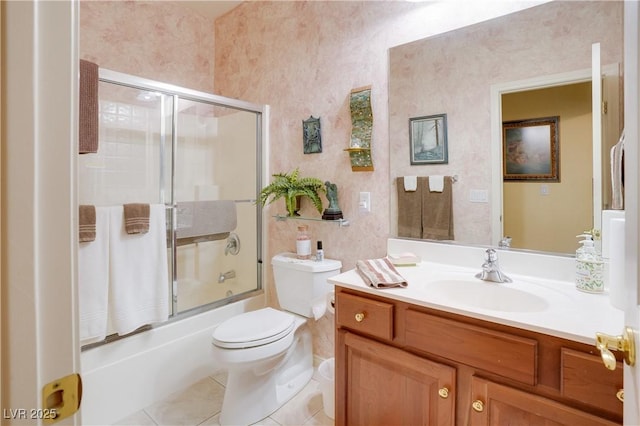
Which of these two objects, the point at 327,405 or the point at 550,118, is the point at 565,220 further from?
the point at 327,405

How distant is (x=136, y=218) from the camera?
169 cm

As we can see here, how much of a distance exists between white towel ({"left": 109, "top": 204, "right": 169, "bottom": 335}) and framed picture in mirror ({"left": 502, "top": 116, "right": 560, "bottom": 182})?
180cm

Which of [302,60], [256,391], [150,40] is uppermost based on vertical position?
[150,40]

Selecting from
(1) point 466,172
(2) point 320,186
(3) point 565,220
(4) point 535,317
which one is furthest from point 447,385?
(2) point 320,186

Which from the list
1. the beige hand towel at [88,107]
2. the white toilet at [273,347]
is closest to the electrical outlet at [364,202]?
the white toilet at [273,347]

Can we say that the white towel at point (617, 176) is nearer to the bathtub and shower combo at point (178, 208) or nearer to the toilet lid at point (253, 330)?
the toilet lid at point (253, 330)

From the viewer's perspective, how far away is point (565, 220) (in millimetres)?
1341

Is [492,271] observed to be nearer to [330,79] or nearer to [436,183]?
[436,183]

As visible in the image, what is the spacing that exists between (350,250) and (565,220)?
3.50ft

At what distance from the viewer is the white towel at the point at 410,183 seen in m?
1.72

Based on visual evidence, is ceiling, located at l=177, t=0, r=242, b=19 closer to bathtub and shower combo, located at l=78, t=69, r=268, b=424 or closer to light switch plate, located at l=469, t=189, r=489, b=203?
bathtub and shower combo, located at l=78, t=69, r=268, b=424

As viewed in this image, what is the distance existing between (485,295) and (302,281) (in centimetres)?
98

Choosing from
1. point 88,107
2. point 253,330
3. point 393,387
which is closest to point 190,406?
point 253,330

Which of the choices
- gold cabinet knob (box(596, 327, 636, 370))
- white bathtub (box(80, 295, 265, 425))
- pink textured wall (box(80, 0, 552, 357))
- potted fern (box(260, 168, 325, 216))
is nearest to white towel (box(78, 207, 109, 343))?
white bathtub (box(80, 295, 265, 425))
